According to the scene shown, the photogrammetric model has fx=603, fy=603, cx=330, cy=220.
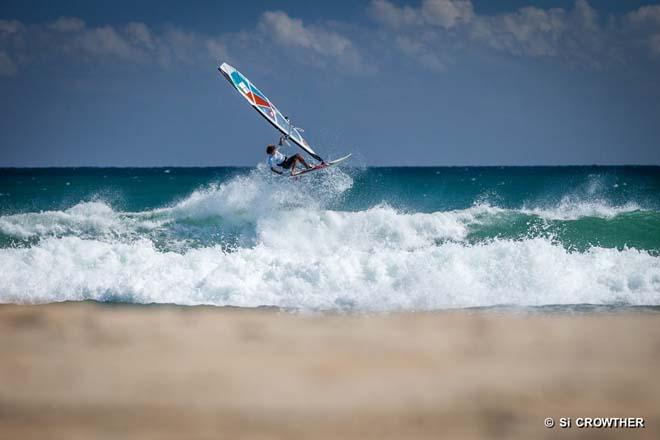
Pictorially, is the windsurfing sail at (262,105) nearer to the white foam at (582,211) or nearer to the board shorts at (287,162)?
the board shorts at (287,162)

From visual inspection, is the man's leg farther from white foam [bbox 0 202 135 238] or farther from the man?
white foam [bbox 0 202 135 238]

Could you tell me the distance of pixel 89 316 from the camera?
8445 millimetres

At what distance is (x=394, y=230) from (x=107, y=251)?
659cm

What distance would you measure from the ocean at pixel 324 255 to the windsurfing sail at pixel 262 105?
2.23m

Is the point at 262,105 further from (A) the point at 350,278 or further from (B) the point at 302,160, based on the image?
(A) the point at 350,278

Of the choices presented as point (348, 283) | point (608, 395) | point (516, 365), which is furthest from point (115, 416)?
point (348, 283)

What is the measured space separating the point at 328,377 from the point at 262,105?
345 inches

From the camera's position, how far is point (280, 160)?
1322 cm

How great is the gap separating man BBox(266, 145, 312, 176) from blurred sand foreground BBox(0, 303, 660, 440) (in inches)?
223

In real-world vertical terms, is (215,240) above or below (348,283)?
above

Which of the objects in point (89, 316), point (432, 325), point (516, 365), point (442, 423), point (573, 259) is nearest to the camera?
point (442, 423)

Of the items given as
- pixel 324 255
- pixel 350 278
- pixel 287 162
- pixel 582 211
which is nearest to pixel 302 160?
pixel 287 162

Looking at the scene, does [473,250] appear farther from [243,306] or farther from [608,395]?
[608,395]

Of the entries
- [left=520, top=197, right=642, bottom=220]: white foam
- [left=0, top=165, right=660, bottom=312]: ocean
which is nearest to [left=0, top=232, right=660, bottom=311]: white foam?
[left=0, top=165, right=660, bottom=312]: ocean
